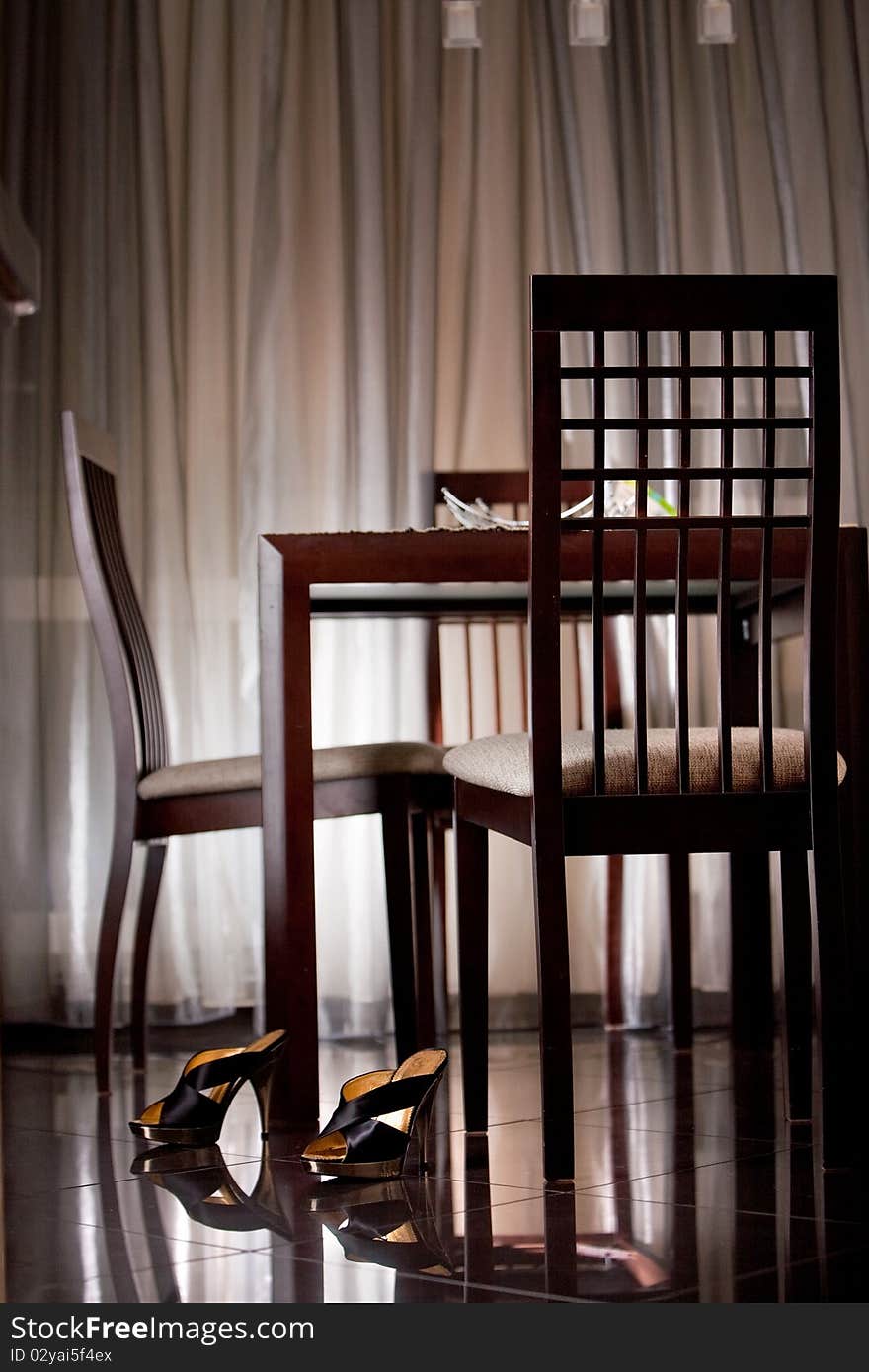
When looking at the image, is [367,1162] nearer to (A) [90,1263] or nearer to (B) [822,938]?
(A) [90,1263]

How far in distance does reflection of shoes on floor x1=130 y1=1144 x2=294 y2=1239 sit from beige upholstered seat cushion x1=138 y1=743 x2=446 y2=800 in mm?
618

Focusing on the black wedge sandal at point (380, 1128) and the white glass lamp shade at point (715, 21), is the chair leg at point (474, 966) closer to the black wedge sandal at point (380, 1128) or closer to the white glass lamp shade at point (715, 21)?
the black wedge sandal at point (380, 1128)

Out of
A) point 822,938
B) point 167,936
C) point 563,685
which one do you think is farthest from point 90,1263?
point 563,685

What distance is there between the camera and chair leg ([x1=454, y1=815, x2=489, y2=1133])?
211 centimetres

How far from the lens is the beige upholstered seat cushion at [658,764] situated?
5.99ft

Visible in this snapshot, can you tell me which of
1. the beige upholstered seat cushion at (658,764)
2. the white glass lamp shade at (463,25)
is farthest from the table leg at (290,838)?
the white glass lamp shade at (463,25)

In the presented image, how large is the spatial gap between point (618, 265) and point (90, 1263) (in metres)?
2.72

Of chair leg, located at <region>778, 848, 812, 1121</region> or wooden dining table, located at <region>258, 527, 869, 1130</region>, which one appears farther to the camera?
wooden dining table, located at <region>258, 527, 869, 1130</region>

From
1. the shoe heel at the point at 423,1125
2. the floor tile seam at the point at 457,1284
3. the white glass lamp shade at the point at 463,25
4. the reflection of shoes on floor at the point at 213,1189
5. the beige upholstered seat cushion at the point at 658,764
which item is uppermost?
the white glass lamp shade at the point at 463,25

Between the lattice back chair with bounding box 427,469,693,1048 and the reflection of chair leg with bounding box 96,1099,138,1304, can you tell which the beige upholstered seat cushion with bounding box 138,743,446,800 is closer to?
the reflection of chair leg with bounding box 96,1099,138,1304

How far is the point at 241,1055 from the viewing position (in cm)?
204

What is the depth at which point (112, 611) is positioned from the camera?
271 centimetres

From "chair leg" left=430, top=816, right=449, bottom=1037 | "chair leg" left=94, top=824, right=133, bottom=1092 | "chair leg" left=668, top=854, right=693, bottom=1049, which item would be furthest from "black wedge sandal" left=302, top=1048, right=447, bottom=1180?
"chair leg" left=430, top=816, right=449, bottom=1037

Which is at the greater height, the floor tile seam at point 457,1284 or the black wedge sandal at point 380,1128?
the black wedge sandal at point 380,1128
